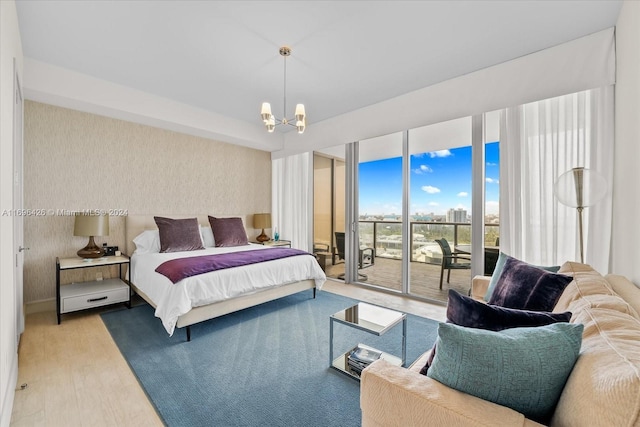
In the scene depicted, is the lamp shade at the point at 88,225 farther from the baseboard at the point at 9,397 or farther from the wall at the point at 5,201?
the baseboard at the point at 9,397

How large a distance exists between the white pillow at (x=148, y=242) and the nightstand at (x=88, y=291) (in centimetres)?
25

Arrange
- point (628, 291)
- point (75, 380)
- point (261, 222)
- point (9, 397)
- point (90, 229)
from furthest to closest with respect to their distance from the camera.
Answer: point (261, 222) → point (90, 229) → point (75, 380) → point (9, 397) → point (628, 291)

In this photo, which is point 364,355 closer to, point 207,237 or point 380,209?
point 380,209

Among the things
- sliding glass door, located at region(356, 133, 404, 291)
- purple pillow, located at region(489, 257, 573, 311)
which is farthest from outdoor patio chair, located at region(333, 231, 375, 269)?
purple pillow, located at region(489, 257, 573, 311)

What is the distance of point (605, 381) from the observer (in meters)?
0.69

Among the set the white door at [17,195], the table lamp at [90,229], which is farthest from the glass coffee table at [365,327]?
the table lamp at [90,229]

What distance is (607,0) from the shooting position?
2.14 meters

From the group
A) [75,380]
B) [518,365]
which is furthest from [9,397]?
[518,365]

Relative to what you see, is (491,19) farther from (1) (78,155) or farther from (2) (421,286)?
(1) (78,155)

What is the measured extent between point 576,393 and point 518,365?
0.13 meters

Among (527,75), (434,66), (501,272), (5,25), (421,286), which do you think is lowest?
(421,286)

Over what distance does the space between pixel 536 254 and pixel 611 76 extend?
1.71 meters

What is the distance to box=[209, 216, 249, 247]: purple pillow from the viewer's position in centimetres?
429

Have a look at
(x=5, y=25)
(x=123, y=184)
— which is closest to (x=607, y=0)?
(x=5, y=25)
